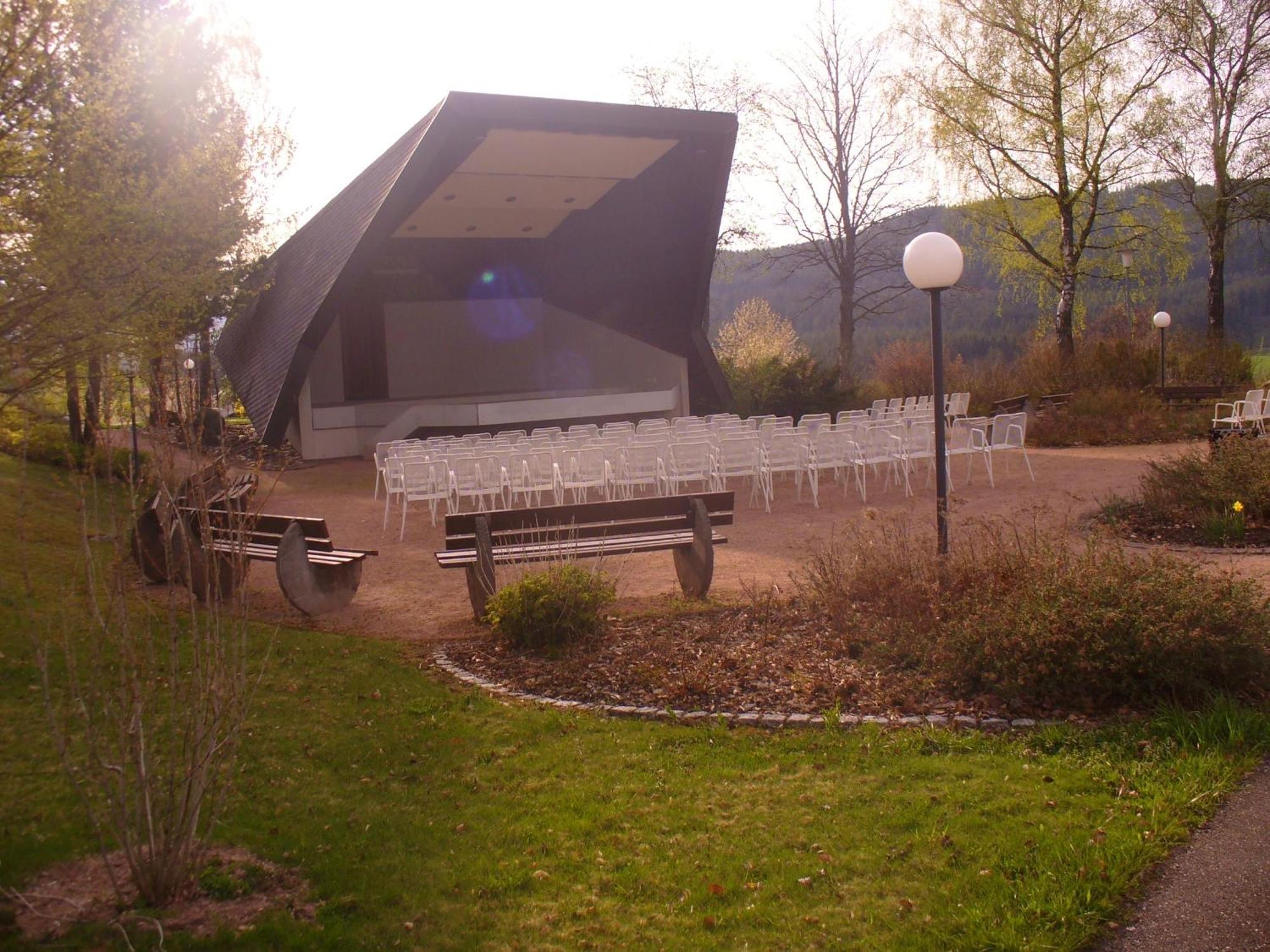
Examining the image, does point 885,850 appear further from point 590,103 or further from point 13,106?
point 590,103

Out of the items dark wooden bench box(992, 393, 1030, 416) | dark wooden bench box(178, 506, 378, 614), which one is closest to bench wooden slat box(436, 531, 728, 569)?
dark wooden bench box(178, 506, 378, 614)

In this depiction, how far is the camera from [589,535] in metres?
7.55

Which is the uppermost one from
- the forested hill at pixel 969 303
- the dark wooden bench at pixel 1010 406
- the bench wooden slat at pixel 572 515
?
the forested hill at pixel 969 303

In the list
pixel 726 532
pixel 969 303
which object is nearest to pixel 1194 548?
pixel 726 532

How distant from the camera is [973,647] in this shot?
5074mm

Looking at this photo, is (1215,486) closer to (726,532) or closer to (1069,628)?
(726,532)

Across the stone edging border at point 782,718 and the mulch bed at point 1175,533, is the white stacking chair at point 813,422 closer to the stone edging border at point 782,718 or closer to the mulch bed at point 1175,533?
the mulch bed at point 1175,533

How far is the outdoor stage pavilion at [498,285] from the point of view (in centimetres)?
1716

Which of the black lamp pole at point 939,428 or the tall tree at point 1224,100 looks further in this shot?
the tall tree at point 1224,100

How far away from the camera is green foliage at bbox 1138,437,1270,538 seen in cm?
838

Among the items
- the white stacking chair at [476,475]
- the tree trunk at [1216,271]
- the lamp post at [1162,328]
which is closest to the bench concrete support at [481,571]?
the white stacking chair at [476,475]

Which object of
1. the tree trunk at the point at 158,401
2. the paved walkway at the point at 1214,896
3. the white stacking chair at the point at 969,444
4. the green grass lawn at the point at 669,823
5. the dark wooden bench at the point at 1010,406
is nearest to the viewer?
the paved walkway at the point at 1214,896

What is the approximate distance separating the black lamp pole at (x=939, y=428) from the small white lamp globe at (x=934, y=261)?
0.31 ft

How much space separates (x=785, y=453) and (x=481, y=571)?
5.84m
